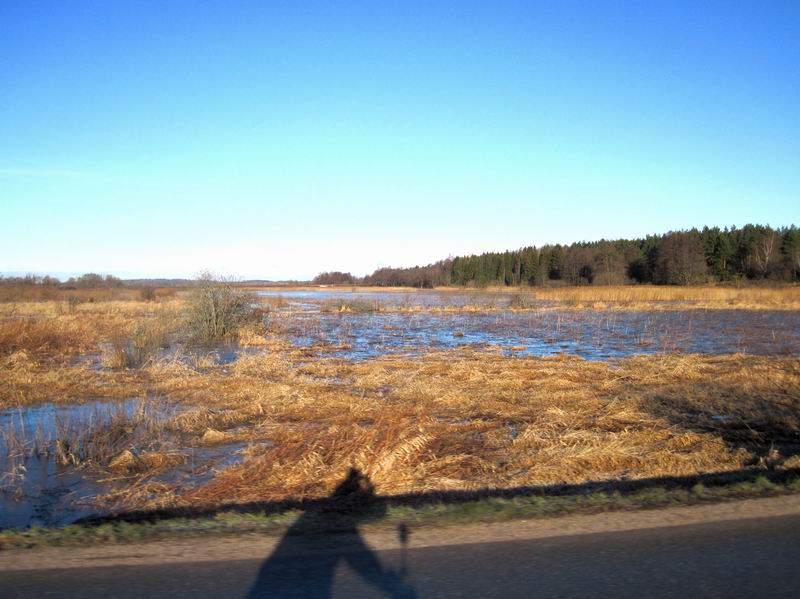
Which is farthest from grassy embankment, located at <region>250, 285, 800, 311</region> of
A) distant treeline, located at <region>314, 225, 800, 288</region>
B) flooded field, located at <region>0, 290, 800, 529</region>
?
flooded field, located at <region>0, 290, 800, 529</region>

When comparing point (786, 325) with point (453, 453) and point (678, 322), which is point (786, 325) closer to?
point (678, 322)

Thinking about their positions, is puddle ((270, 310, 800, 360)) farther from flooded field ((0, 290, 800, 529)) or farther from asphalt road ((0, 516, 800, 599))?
asphalt road ((0, 516, 800, 599))

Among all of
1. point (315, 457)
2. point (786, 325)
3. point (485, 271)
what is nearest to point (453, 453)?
point (315, 457)

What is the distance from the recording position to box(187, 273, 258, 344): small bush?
28.2 m

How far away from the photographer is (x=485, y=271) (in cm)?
11338

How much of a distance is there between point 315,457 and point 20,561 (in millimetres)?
3994

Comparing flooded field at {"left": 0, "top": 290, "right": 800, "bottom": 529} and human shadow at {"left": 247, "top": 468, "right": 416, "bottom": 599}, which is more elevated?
human shadow at {"left": 247, "top": 468, "right": 416, "bottom": 599}

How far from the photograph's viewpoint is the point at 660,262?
7794 cm

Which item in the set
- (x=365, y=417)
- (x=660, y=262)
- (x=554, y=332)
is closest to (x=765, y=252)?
(x=660, y=262)

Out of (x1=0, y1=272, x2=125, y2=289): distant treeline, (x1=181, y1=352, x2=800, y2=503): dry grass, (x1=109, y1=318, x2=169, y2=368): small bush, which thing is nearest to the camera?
(x1=181, y1=352, x2=800, y2=503): dry grass

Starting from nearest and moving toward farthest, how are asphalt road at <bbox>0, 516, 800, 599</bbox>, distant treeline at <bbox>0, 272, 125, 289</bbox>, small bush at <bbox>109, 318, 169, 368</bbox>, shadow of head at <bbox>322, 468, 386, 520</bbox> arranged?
asphalt road at <bbox>0, 516, 800, 599</bbox>
shadow of head at <bbox>322, 468, 386, 520</bbox>
small bush at <bbox>109, 318, 169, 368</bbox>
distant treeline at <bbox>0, 272, 125, 289</bbox>

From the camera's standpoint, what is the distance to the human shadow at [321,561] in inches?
155

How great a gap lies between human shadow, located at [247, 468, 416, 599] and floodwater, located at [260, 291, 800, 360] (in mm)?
16909

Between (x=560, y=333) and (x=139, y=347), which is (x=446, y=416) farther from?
(x=560, y=333)
